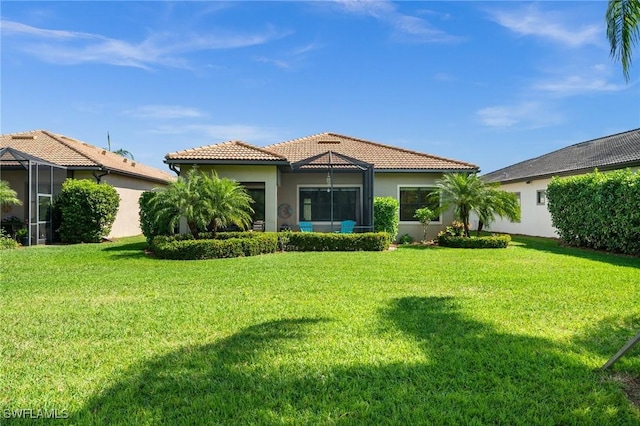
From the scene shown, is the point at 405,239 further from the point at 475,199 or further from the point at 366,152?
the point at 366,152

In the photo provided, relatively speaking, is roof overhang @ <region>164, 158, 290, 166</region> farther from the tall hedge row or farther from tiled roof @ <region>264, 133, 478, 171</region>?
the tall hedge row

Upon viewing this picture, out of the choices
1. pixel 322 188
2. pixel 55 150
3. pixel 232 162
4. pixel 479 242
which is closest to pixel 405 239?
pixel 479 242

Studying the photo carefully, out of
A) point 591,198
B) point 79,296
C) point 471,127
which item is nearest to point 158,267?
point 79,296

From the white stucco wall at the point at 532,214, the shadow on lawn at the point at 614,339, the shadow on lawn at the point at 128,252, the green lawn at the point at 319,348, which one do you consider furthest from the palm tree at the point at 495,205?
the shadow on lawn at the point at 128,252

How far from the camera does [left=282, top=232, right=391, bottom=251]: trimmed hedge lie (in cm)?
1459

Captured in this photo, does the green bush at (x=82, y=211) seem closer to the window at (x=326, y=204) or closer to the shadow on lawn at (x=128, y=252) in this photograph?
the shadow on lawn at (x=128, y=252)

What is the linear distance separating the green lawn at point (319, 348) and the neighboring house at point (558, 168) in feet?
44.0

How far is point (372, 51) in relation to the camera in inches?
642

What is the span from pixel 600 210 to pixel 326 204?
11646mm

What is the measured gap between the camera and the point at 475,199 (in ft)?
51.8

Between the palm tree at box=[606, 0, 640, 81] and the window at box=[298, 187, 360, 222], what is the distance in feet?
40.2

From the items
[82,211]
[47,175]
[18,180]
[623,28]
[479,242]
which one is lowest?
[479,242]

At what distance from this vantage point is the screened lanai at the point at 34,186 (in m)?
16.3

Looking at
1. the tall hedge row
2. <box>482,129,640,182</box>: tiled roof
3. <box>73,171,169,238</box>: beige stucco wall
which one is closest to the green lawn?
the tall hedge row
